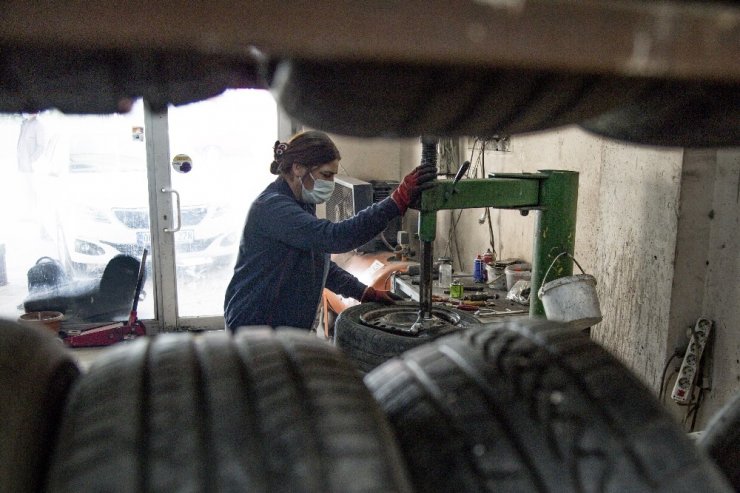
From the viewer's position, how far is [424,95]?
56 cm

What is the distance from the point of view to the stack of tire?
59 centimetres

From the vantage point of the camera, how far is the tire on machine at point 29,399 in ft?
2.01

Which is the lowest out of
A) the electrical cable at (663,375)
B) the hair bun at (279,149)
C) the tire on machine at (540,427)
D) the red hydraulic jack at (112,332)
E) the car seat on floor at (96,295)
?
the red hydraulic jack at (112,332)

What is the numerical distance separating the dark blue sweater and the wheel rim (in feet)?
0.82

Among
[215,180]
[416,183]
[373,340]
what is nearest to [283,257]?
[373,340]

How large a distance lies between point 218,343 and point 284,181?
4.60 feet

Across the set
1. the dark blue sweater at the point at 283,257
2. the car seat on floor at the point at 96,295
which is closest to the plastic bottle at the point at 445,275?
the dark blue sweater at the point at 283,257

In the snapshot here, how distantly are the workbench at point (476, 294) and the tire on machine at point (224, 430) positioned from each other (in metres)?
1.48

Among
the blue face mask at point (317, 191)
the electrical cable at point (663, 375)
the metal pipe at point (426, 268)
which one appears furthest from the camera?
the blue face mask at point (317, 191)

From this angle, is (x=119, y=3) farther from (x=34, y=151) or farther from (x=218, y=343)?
(x=34, y=151)

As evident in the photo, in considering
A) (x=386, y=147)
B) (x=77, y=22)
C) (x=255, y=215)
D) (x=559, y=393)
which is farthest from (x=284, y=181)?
(x=386, y=147)

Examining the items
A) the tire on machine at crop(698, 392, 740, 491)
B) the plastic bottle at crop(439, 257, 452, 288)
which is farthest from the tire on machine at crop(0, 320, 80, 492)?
the plastic bottle at crop(439, 257, 452, 288)

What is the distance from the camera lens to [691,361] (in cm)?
175

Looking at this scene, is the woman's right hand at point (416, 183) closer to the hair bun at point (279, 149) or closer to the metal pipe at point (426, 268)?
the metal pipe at point (426, 268)
